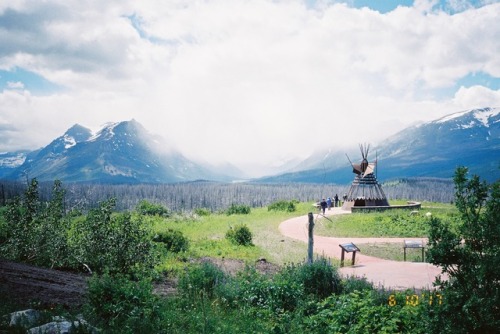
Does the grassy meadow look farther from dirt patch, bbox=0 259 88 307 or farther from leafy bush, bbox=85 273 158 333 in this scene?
leafy bush, bbox=85 273 158 333

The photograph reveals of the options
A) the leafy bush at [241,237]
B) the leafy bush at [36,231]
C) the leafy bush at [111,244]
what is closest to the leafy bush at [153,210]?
the leafy bush at [241,237]

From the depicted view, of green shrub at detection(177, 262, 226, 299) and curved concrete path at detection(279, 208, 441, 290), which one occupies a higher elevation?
green shrub at detection(177, 262, 226, 299)

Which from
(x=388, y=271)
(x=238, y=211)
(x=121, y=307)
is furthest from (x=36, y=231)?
(x=238, y=211)

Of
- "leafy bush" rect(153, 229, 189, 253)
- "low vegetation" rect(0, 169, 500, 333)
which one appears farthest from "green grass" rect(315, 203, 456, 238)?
"leafy bush" rect(153, 229, 189, 253)

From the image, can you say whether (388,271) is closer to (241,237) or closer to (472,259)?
(241,237)

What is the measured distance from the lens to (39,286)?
9828 millimetres

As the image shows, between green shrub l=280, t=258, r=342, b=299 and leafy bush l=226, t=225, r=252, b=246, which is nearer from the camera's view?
green shrub l=280, t=258, r=342, b=299

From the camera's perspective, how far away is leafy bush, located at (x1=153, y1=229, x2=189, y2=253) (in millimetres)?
21764

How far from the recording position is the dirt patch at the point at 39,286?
8.89 metres

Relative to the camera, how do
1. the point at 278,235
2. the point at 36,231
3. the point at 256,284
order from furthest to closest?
the point at 278,235 < the point at 36,231 < the point at 256,284

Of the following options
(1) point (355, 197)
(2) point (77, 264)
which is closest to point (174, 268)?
(2) point (77, 264)

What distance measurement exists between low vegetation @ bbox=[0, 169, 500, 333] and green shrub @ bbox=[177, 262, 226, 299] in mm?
36

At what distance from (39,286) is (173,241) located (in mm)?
12460

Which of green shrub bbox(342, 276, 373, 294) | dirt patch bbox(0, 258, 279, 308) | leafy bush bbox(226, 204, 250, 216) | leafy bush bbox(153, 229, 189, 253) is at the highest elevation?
dirt patch bbox(0, 258, 279, 308)
